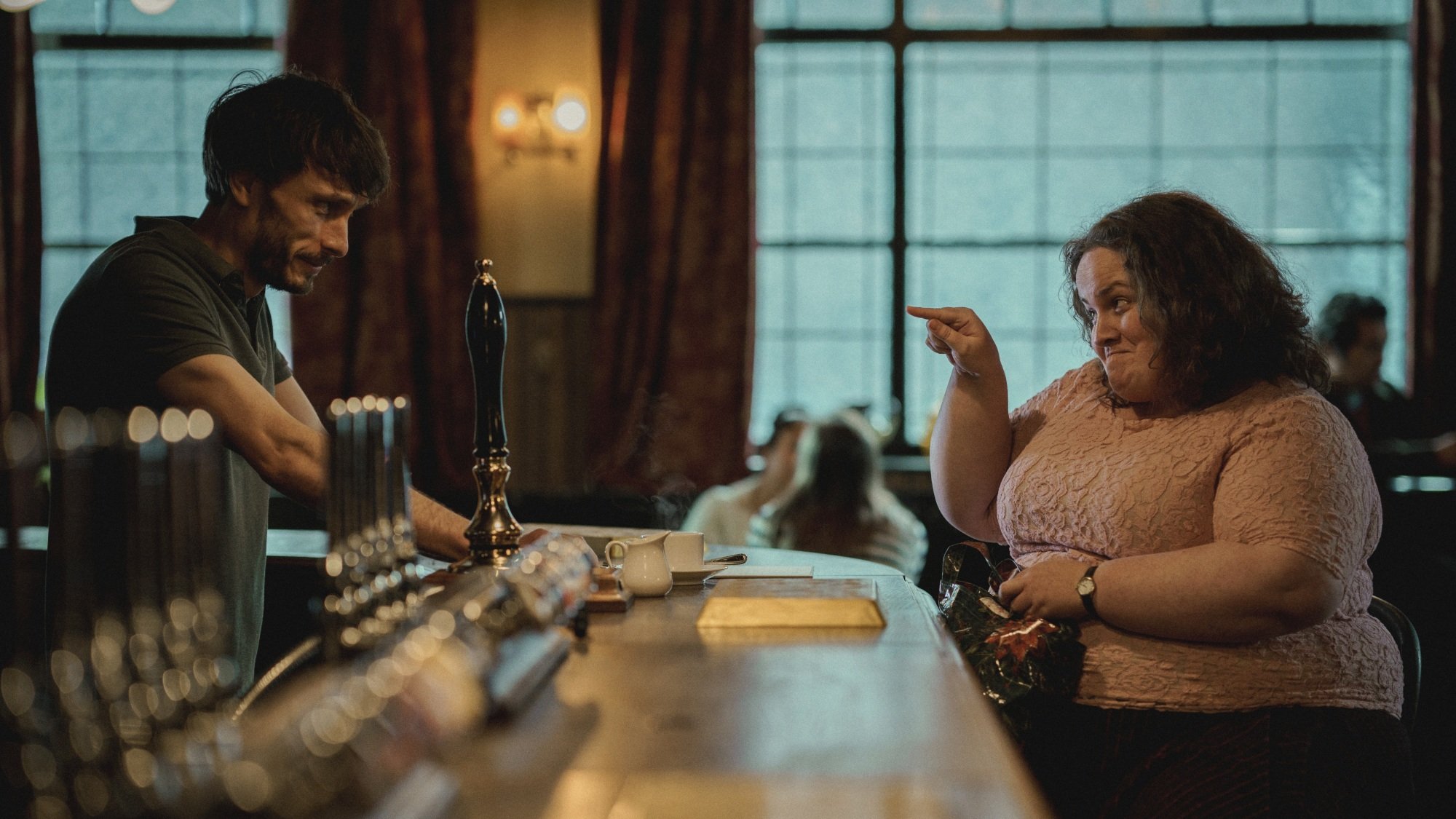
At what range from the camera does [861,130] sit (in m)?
6.09

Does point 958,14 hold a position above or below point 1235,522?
above

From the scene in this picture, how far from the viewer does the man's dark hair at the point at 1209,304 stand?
189cm

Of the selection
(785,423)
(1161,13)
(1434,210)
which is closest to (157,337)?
(785,423)

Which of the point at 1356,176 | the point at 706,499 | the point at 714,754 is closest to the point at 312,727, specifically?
the point at 714,754

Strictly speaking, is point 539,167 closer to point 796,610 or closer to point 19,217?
point 19,217

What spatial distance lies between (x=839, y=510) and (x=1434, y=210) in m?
3.81

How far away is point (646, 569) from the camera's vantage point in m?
1.86

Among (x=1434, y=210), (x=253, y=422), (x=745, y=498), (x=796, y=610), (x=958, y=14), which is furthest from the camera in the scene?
(x=958, y=14)

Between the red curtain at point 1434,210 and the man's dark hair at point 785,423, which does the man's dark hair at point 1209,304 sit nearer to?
the man's dark hair at point 785,423

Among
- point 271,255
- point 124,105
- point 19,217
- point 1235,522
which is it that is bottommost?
→ point 1235,522

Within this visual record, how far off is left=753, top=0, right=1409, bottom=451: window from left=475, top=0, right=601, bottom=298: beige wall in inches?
33.2

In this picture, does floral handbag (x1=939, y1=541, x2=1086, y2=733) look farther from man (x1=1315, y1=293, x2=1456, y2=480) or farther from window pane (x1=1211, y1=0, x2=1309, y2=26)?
window pane (x1=1211, y1=0, x2=1309, y2=26)

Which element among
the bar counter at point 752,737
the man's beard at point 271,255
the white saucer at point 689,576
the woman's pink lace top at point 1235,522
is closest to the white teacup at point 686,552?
the white saucer at point 689,576

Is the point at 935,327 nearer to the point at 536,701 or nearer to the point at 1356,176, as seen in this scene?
the point at 536,701
